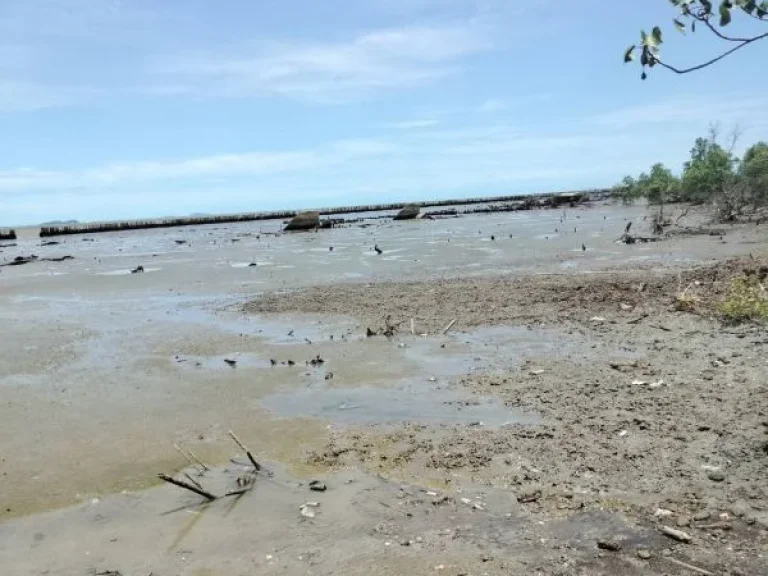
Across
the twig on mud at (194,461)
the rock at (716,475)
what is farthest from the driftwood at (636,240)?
the twig on mud at (194,461)

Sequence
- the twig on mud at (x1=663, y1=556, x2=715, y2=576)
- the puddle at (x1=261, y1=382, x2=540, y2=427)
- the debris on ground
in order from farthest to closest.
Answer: the puddle at (x1=261, y1=382, x2=540, y2=427) < the debris on ground < the twig on mud at (x1=663, y1=556, x2=715, y2=576)

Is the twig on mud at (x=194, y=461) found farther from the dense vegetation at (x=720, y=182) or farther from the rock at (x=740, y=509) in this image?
the dense vegetation at (x=720, y=182)

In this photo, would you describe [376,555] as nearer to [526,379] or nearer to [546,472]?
[546,472]

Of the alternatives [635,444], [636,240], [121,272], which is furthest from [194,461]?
[636,240]

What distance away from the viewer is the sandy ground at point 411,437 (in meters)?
4.88

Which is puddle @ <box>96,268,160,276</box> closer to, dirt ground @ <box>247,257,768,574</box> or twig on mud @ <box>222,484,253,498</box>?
dirt ground @ <box>247,257,768,574</box>

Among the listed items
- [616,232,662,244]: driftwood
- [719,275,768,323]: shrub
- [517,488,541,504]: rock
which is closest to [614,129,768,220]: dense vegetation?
[616,232,662,244]: driftwood

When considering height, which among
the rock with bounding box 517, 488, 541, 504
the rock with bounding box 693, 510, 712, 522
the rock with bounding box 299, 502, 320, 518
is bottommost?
the rock with bounding box 299, 502, 320, 518

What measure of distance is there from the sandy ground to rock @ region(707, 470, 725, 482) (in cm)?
2

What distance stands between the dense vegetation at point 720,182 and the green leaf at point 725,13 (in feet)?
97.9

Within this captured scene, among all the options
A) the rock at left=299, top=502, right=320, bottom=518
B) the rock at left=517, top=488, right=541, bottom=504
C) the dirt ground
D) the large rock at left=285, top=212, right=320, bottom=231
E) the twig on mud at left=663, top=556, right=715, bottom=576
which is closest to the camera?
the twig on mud at left=663, top=556, right=715, bottom=576

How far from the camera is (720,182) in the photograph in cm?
3969

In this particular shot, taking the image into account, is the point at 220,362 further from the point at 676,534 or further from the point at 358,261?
the point at 358,261

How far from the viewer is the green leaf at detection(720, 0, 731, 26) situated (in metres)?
2.76
